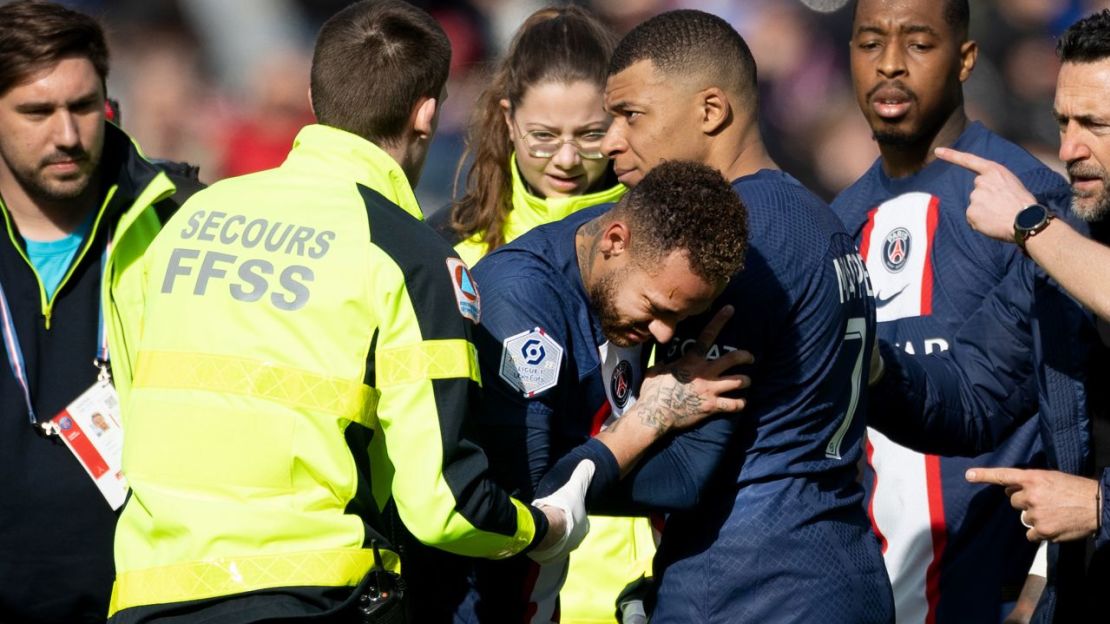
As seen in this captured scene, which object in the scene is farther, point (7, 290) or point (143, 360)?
point (7, 290)

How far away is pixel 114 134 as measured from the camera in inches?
162

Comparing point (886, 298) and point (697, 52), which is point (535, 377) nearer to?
point (697, 52)

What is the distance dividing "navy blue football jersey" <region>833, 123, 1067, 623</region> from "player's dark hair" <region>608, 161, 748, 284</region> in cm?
169

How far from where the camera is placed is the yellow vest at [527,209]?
4691mm

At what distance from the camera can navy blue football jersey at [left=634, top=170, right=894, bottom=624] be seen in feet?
10.7

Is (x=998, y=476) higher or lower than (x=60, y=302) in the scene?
lower

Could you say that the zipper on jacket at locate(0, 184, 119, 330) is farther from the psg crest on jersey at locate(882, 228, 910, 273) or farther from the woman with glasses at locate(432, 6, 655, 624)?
the psg crest on jersey at locate(882, 228, 910, 273)

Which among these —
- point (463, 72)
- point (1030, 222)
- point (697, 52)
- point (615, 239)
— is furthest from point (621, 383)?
point (463, 72)

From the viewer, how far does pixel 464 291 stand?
3031 millimetres

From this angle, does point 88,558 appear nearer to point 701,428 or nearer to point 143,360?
point 143,360

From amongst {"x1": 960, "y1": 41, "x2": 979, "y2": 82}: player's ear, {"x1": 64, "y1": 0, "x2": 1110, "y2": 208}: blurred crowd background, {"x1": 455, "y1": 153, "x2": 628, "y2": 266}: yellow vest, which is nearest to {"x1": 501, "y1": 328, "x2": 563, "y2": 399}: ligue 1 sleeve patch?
{"x1": 455, "y1": 153, "x2": 628, "y2": 266}: yellow vest

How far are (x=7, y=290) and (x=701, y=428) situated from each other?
1.96 m

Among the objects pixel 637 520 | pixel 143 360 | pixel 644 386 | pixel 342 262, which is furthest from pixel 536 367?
pixel 637 520

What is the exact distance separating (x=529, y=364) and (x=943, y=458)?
2007 millimetres
